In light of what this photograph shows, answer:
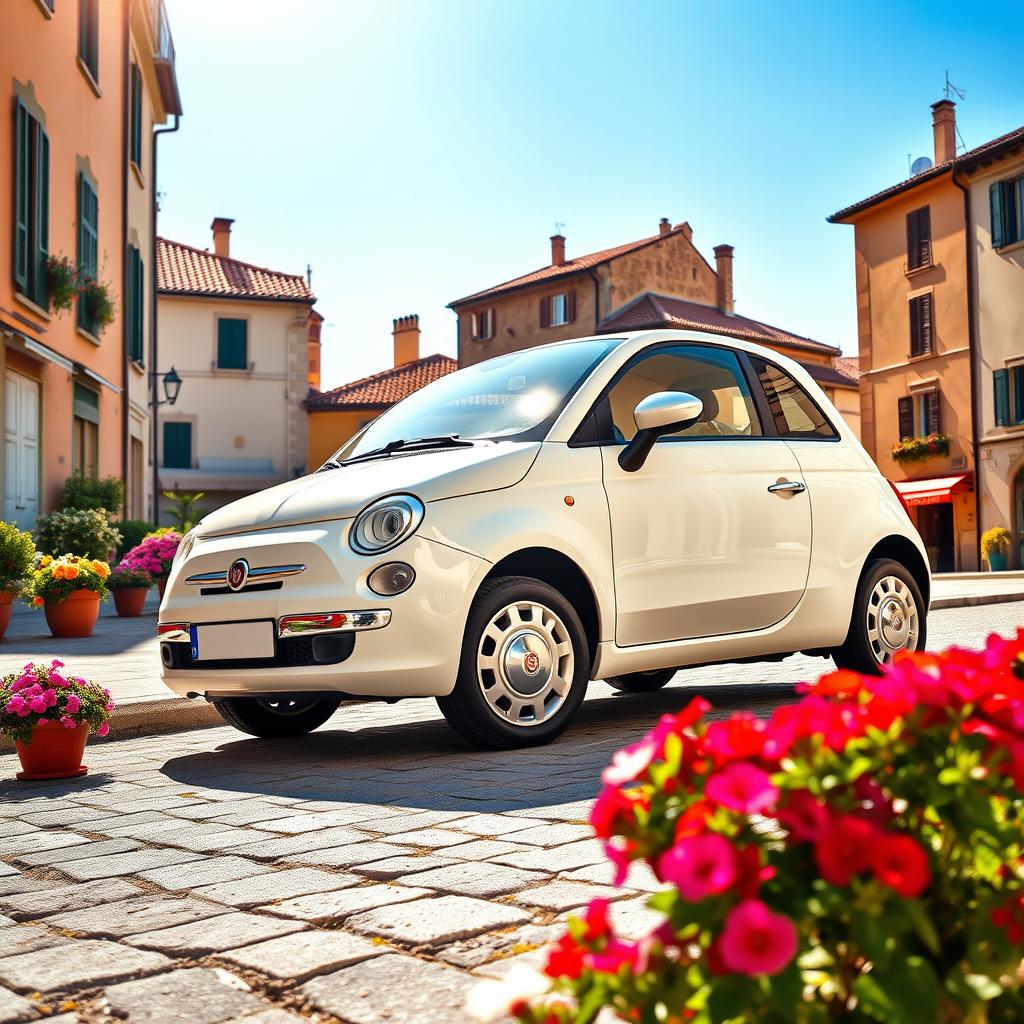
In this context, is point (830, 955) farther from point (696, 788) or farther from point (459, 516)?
point (459, 516)

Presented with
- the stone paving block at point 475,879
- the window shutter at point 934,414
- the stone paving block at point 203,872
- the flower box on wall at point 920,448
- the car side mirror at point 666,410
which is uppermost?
the window shutter at point 934,414

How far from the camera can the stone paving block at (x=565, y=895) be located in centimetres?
294

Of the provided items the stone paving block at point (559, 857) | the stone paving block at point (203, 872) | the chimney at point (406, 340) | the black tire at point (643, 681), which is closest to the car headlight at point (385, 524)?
the stone paving block at point (203, 872)

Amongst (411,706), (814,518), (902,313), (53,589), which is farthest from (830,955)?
(902,313)

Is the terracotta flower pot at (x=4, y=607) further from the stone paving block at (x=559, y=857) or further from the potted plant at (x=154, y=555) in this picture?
the stone paving block at (x=559, y=857)

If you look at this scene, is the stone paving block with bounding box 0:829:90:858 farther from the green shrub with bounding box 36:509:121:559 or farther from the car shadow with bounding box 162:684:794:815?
the green shrub with bounding box 36:509:121:559

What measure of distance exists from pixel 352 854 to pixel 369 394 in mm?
46868

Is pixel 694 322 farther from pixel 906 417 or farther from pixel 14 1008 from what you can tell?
pixel 14 1008

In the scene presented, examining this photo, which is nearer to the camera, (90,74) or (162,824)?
(162,824)

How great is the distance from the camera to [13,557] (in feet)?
35.1

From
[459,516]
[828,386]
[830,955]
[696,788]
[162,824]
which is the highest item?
[828,386]

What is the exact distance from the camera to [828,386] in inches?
1927

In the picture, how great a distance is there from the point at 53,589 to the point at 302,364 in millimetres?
35215

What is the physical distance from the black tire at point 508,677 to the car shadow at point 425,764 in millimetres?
93
